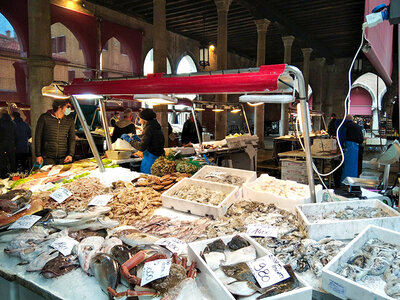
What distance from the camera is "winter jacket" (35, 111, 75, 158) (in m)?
5.03

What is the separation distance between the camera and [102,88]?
2.84 metres

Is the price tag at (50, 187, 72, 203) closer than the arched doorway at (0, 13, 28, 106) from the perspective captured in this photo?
Yes

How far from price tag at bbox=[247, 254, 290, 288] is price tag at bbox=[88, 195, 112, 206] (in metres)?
1.68

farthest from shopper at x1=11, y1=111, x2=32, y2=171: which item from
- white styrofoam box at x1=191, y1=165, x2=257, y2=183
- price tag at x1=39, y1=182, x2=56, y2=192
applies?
white styrofoam box at x1=191, y1=165, x2=257, y2=183

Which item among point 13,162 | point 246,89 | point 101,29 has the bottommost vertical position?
point 13,162

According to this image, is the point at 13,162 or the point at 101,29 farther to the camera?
the point at 101,29

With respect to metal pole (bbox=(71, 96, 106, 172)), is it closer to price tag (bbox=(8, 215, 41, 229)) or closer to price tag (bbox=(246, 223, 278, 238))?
price tag (bbox=(8, 215, 41, 229))

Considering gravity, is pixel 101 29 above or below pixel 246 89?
above

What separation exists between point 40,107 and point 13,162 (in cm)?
168

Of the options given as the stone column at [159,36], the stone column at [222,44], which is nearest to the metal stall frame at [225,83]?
the stone column at [159,36]

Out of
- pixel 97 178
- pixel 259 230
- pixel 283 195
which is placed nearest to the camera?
pixel 259 230

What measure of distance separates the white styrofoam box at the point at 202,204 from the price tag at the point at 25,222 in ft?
3.74

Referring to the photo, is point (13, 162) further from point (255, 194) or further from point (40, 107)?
point (255, 194)

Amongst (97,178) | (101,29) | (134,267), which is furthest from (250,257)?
(101,29)
